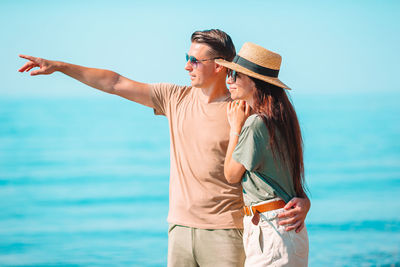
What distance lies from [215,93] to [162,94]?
0.27m

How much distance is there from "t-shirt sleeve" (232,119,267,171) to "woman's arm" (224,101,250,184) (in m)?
0.06

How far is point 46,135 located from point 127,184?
10.6m

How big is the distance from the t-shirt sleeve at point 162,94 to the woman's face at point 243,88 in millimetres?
494

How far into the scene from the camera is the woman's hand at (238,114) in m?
2.51

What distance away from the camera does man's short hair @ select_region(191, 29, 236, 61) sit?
112 inches

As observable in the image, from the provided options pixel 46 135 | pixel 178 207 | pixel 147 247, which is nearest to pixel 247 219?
pixel 178 207

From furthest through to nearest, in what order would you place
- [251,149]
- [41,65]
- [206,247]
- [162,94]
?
1. [162,94]
2. [41,65]
3. [206,247]
4. [251,149]

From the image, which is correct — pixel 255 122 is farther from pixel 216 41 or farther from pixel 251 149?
pixel 216 41

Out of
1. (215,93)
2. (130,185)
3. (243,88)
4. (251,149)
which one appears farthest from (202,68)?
(130,185)

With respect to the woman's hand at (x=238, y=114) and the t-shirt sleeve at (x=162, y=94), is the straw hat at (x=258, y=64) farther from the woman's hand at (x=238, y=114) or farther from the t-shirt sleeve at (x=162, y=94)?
the t-shirt sleeve at (x=162, y=94)

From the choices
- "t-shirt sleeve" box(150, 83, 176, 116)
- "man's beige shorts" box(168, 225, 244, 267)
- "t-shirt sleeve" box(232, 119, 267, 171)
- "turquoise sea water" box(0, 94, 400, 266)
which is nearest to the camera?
"t-shirt sleeve" box(232, 119, 267, 171)

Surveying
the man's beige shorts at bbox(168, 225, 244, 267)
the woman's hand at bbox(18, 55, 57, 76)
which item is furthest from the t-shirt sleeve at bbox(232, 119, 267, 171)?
the woman's hand at bbox(18, 55, 57, 76)

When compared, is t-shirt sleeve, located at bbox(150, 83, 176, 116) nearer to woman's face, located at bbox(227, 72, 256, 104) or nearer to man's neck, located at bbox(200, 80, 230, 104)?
man's neck, located at bbox(200, 80, 230, 104)

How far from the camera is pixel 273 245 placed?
2414mm
